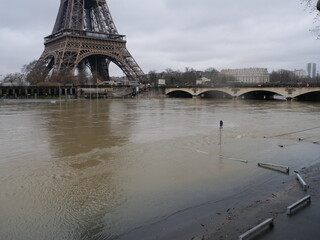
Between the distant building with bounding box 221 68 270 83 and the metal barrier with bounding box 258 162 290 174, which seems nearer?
the metal barrier with bounding box 258 162 290 174

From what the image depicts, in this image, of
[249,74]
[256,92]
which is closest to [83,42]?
[256,92]

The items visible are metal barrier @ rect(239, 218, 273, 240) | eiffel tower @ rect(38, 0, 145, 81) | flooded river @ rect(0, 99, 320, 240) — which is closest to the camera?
metal barrier @ rect(239, 218, 273, 240)

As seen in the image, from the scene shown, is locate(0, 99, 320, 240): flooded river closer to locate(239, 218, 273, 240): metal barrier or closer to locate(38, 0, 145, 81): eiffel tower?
locate(239, 218, 273, 240): metal barrier

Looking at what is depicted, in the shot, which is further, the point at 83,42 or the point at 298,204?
the point at 83,42

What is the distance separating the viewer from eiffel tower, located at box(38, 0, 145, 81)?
67562 millimetres

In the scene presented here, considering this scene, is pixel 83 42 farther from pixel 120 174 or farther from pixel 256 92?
pixel 120 174

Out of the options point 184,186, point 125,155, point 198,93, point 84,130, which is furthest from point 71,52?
point 184,186

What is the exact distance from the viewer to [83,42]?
7019 cm

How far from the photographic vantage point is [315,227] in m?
5.21

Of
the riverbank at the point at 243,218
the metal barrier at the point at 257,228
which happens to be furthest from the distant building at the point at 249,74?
the metal barrier at the point at 257,228

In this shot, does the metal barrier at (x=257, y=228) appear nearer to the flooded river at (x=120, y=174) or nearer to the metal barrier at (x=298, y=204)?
the metal barrier at (x=298, y=204)

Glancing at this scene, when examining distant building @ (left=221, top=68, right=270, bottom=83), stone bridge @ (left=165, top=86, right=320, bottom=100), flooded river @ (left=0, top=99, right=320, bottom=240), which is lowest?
flooded river @ (left=0, top=99, right=320, bottom=240)

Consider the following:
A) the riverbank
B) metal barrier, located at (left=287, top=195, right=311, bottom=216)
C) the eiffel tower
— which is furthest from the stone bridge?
metal barrier, located at (left=287, top=195, right=311, bottom=216)

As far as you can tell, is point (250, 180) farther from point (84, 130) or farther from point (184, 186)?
point (84, 130)
